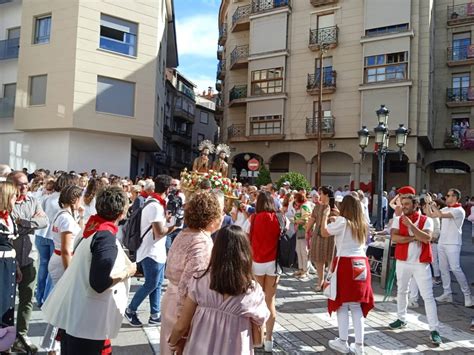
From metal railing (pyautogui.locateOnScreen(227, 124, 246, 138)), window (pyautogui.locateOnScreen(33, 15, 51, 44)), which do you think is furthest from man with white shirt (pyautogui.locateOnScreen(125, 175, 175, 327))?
metal railing (pyautogui.locateOnScreen(227, 124, 246, 138))

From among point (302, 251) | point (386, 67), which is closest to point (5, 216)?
point (302, 251)

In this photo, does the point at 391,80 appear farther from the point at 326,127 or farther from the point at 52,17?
the point at 52,17

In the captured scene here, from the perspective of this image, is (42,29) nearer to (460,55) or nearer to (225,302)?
(225,302)

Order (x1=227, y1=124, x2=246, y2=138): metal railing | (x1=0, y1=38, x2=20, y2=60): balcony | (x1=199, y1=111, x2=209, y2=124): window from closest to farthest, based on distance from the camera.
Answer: (x1=0, y1=38, x2=20, y2=60): balcony, (x1=227, y1=124, x2=246, y2=138): metal railing, (x1=199, y1=111, x2=209, y2=124): window

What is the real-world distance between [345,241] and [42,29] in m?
21.5

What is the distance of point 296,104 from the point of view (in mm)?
26875

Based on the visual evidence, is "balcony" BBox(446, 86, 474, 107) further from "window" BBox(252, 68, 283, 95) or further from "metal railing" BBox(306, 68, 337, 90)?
"window" BBox(252, 68, 283, 95)

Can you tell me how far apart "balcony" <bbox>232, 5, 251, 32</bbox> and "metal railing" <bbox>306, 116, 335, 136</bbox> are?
910 centimetres

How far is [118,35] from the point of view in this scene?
2080 cm

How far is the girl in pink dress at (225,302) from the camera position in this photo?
2.51m

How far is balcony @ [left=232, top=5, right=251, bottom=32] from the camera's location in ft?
95.3

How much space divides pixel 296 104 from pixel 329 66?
3242 mm

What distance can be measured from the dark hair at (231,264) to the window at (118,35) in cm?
Result: 2030

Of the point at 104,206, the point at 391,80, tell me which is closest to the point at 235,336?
the point at 104,206
